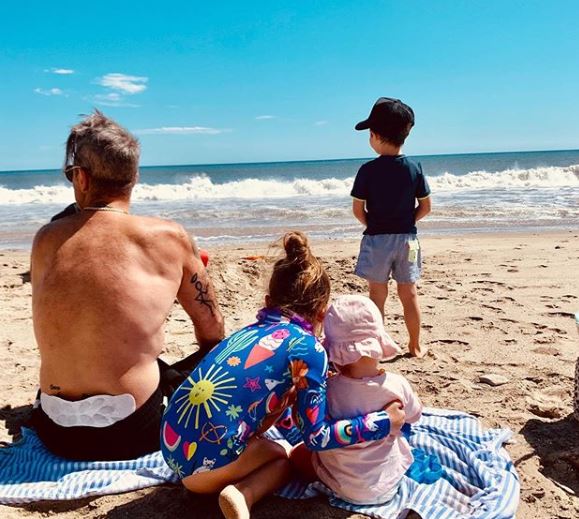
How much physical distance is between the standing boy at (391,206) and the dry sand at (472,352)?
51 centimetres

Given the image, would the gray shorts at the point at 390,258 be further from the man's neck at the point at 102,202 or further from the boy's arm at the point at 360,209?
the man's neck at the point at 102,202

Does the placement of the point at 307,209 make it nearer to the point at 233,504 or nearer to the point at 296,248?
the point at 296,248

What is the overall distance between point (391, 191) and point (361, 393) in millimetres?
2085

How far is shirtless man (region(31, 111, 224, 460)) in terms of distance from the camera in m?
2.36

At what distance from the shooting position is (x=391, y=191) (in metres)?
4.01

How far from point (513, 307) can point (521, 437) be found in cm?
244

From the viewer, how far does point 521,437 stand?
9.37 feet

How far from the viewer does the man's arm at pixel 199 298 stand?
8.77ft

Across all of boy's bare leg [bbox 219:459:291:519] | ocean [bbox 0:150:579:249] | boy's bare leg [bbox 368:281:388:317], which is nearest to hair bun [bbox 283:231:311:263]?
boy's bare leg [bbox 219:459:291:519]

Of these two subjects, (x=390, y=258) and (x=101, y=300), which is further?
(x=390, y=258)

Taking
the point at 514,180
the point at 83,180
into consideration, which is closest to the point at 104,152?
the point at 83,180

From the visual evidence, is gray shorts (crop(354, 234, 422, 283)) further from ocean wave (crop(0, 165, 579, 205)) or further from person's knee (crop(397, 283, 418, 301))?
ocean wave (crop(0, 165, 579, 205))

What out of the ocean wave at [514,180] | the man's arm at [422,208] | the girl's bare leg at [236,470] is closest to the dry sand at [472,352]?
the girl's bare leg at [236,470]

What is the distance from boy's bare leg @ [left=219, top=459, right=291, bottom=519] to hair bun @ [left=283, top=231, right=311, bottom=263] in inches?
31.7
